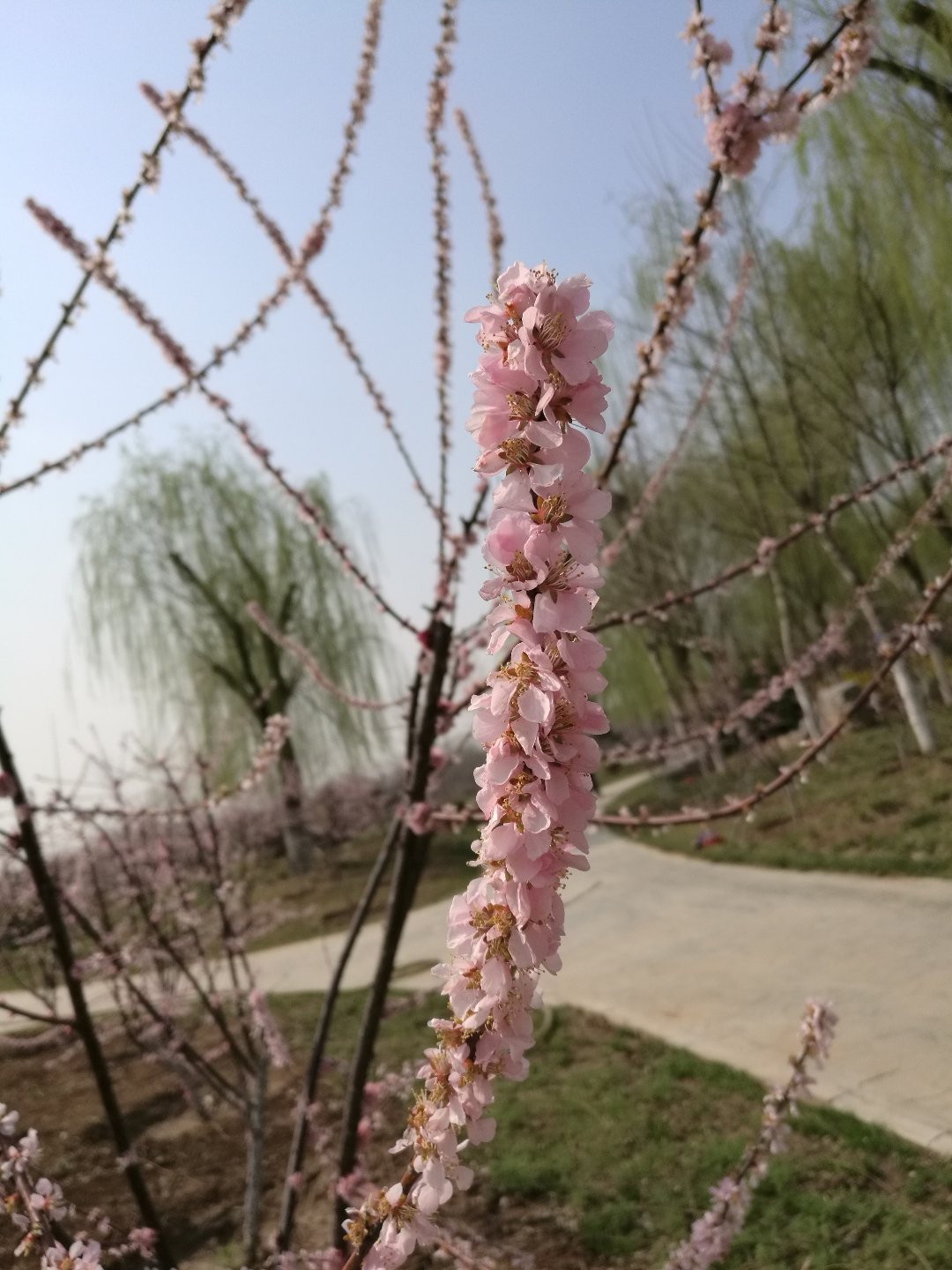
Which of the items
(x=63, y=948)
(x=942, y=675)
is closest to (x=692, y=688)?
(x=942, y=675)

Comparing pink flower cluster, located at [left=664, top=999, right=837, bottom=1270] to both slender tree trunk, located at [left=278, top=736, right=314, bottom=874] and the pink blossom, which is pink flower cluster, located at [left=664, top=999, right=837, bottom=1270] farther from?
slender tree trunk, located at [left=278, top=736, right=314, bottom=874]

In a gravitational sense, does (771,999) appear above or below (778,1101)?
below

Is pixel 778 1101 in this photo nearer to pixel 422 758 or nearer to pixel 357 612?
pixel 422 758

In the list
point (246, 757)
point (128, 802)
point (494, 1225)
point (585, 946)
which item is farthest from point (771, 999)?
point (246, 757)

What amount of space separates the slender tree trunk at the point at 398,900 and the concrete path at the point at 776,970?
1.92 meters

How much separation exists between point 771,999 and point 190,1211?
8.87 feet

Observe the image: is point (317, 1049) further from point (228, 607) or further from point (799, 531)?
point (228, 607)

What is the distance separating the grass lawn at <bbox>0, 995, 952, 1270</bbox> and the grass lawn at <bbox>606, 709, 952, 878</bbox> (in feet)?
4.75

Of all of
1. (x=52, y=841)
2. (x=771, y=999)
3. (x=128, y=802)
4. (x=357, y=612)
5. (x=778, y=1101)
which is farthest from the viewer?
(x=357, y=612)

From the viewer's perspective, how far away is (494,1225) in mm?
3160

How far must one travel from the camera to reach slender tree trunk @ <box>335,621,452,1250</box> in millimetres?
2035

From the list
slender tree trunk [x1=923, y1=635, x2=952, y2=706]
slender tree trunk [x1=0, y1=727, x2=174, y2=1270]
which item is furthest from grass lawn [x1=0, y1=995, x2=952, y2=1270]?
slender tree trunk [x1=923, y1=635, x2=952, y2=706]

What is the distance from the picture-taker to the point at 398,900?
6.90ft

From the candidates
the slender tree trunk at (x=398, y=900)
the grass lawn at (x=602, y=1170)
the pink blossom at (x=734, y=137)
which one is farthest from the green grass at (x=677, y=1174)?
the pink blossom at (x=734, y=137)
